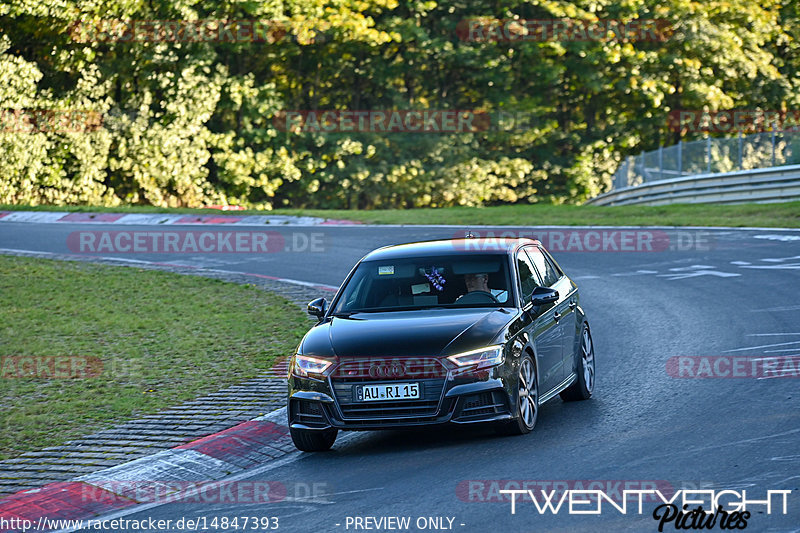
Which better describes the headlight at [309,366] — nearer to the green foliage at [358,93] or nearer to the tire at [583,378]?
the tire at [583,378]

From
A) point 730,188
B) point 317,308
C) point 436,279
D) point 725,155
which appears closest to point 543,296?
point 436,279

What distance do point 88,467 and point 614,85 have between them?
4650 centimetres

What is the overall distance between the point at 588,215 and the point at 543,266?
1913 centimetres

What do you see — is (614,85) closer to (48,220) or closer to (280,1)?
(280,1)

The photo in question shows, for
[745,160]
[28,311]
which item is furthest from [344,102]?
[28,311]

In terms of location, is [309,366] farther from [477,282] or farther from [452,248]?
[452,248]

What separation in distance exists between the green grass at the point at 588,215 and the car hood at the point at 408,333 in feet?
55.9

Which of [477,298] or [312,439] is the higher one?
[477,298]

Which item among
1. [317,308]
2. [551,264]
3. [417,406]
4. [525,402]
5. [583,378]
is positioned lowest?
[583,378]

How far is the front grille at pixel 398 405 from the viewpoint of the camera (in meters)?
8.52

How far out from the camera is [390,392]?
8547mm

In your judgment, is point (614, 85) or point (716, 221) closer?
point (716, 221)

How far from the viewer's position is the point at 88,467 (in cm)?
873

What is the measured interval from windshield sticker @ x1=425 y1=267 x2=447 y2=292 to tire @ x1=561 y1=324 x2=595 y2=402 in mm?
1607
